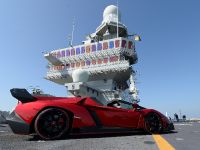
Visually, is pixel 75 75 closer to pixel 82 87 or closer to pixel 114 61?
pixel 82 87

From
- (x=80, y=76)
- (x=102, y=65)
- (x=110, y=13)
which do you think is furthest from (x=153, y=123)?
(x=110, y=13)

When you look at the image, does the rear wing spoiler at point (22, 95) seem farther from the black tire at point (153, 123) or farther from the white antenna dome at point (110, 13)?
the white antenna dome at point (110, 13)

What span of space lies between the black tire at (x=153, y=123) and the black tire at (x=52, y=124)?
2.70 metres

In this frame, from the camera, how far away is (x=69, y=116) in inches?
244

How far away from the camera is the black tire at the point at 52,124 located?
5.77m

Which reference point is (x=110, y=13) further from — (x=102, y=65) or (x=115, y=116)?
(x=115, y=116)

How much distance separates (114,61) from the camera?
54719 mm

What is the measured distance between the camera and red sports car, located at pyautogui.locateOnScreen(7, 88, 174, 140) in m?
5.86

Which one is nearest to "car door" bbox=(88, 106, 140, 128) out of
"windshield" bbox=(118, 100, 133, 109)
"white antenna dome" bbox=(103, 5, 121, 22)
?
"windshield" bbox=(118, 100, 133, 109)

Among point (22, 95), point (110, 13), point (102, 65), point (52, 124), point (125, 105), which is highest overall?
point (110, 13)

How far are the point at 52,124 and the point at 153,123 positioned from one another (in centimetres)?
343

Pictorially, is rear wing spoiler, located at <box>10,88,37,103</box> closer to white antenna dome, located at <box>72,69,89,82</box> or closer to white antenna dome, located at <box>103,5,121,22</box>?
white antenna dome, located at <box>72,69,89,82</box>

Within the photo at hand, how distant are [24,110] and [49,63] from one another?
5764 cm

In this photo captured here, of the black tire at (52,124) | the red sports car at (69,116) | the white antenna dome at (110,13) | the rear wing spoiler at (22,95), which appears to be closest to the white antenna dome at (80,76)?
the white antenna dome at (110,13)
